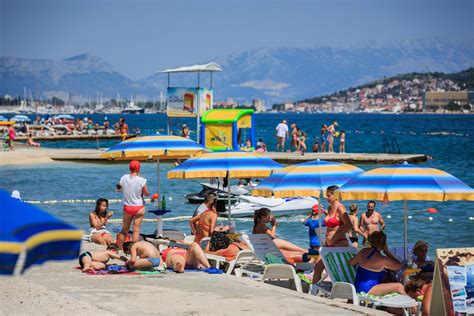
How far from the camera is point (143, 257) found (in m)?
12.3

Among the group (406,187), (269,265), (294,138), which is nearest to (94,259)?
(269,265)

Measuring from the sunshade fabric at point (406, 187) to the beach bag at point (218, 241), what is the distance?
7.90ft

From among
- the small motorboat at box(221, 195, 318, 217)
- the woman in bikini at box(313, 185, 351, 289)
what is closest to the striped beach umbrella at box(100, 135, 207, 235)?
the woman in bikini at box(313, 185, 351, 289)

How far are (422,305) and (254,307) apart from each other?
1707 mm

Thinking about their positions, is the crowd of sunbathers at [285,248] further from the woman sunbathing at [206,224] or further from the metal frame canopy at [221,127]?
the metal frame canopy at [221,127]

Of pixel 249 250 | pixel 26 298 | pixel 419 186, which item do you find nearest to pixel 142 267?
pixel 249 250

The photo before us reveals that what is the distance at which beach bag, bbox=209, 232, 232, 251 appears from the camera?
525 inches

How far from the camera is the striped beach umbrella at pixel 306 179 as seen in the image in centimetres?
1330

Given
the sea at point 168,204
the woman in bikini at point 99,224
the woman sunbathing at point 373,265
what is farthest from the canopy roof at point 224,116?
the woman sunbathing at point 373,265

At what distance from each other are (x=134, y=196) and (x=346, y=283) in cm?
442

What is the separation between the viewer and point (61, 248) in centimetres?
530

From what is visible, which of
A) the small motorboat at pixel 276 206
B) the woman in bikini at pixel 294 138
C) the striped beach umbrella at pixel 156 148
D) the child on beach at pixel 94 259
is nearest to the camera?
the child on beach at pixel 94 259

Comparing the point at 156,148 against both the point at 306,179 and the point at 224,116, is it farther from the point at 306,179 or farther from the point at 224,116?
the point at 224,116

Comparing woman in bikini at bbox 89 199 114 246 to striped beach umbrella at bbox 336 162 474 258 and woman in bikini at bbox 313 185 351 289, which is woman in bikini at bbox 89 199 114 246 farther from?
striped beach umbrella at bbox 336 162 474 258
